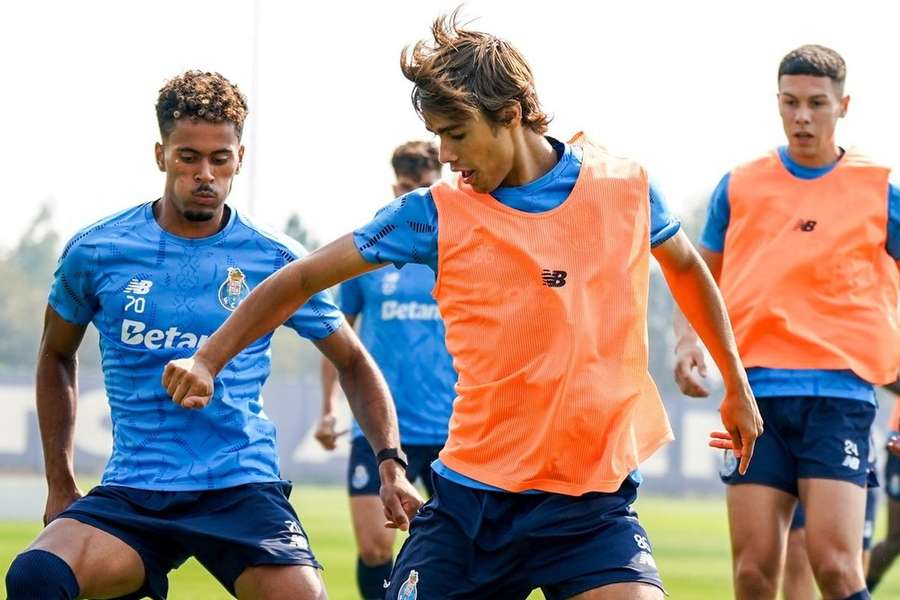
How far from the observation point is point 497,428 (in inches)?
185

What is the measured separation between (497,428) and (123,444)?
149 centimetres

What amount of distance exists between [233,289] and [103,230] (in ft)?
1.66

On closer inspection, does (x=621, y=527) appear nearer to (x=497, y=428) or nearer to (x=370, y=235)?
(x=497, y=428)

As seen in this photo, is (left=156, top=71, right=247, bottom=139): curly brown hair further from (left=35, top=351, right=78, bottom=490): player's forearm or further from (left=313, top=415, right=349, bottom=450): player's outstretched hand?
(left=313, top=415, right=349, bottom=450): player's outstretched hand

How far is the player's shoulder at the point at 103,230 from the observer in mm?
5633

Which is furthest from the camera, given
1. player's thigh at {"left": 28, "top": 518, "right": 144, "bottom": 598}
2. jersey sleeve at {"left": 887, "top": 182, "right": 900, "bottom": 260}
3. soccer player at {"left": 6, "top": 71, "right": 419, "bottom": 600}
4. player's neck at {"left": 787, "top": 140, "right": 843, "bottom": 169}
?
player's neck at {"left": 787, "top": 140, "right": 843, "bottom": 169}

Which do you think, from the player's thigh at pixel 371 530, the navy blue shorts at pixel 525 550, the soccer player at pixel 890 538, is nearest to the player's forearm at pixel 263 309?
the navy blue shorts at pixel 525 550

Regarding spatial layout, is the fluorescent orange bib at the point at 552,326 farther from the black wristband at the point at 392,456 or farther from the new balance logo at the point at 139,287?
the new balance logo at the point at 139,287

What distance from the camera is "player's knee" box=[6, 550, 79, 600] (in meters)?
5.02

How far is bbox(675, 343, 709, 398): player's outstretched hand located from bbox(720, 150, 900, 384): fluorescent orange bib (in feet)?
1.86

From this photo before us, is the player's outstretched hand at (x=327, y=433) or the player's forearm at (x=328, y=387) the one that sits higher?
the player's forearm at (x=328, y=387)

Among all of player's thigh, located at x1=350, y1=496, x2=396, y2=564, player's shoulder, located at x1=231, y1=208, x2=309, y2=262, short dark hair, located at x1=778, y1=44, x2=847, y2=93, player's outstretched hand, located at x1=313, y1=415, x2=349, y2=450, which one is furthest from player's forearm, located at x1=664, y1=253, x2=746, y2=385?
player's outstretched hand, located at x1=313, y1=415, x2=349, y2=450

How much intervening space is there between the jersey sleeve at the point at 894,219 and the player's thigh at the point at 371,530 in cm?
321

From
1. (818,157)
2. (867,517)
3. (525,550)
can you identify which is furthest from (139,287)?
(867,517)
